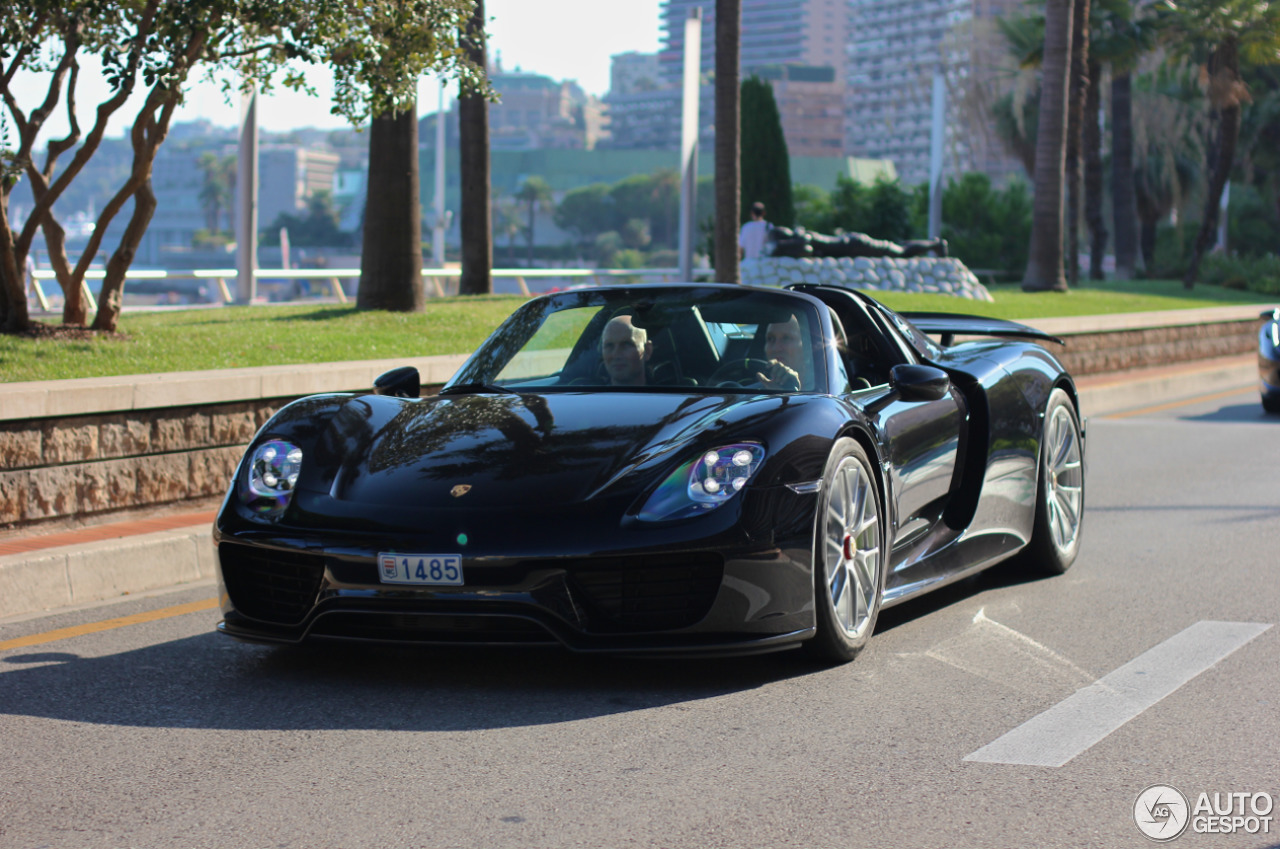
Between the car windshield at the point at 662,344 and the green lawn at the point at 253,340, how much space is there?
4610 millimetres

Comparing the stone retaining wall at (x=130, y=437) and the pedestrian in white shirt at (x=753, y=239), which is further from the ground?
the pedestrian in white shirt at (x=753, y=239)

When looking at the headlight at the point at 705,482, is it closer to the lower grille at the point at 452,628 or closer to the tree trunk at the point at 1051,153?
the lower grille at the point at 452,628

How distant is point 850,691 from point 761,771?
940 millimetres

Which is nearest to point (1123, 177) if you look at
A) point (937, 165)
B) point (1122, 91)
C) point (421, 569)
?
point (1122, 91)

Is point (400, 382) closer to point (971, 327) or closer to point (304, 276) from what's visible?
point (971, 327)

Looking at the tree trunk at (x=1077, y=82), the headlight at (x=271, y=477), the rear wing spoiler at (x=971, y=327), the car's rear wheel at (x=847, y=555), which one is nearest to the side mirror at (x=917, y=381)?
the car's rear wheel at (x=847, y=555)

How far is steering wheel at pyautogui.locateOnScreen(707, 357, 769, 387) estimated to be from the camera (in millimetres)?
5703

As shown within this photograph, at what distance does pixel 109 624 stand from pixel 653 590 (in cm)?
257

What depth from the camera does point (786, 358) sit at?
18.9 ft

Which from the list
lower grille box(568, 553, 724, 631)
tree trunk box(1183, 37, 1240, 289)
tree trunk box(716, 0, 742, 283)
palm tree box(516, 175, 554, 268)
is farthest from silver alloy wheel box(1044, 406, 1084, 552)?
palm tree box(516, 175, 554, 268)

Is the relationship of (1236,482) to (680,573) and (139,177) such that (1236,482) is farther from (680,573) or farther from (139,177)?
(139,177)

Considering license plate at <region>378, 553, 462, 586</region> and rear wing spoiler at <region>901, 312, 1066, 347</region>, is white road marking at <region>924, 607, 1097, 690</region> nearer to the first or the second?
license plate at <region>378, 553, 462, 586</region>

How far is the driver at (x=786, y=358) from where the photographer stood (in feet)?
18.6

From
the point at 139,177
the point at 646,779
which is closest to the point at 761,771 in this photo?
the point at 646,779
